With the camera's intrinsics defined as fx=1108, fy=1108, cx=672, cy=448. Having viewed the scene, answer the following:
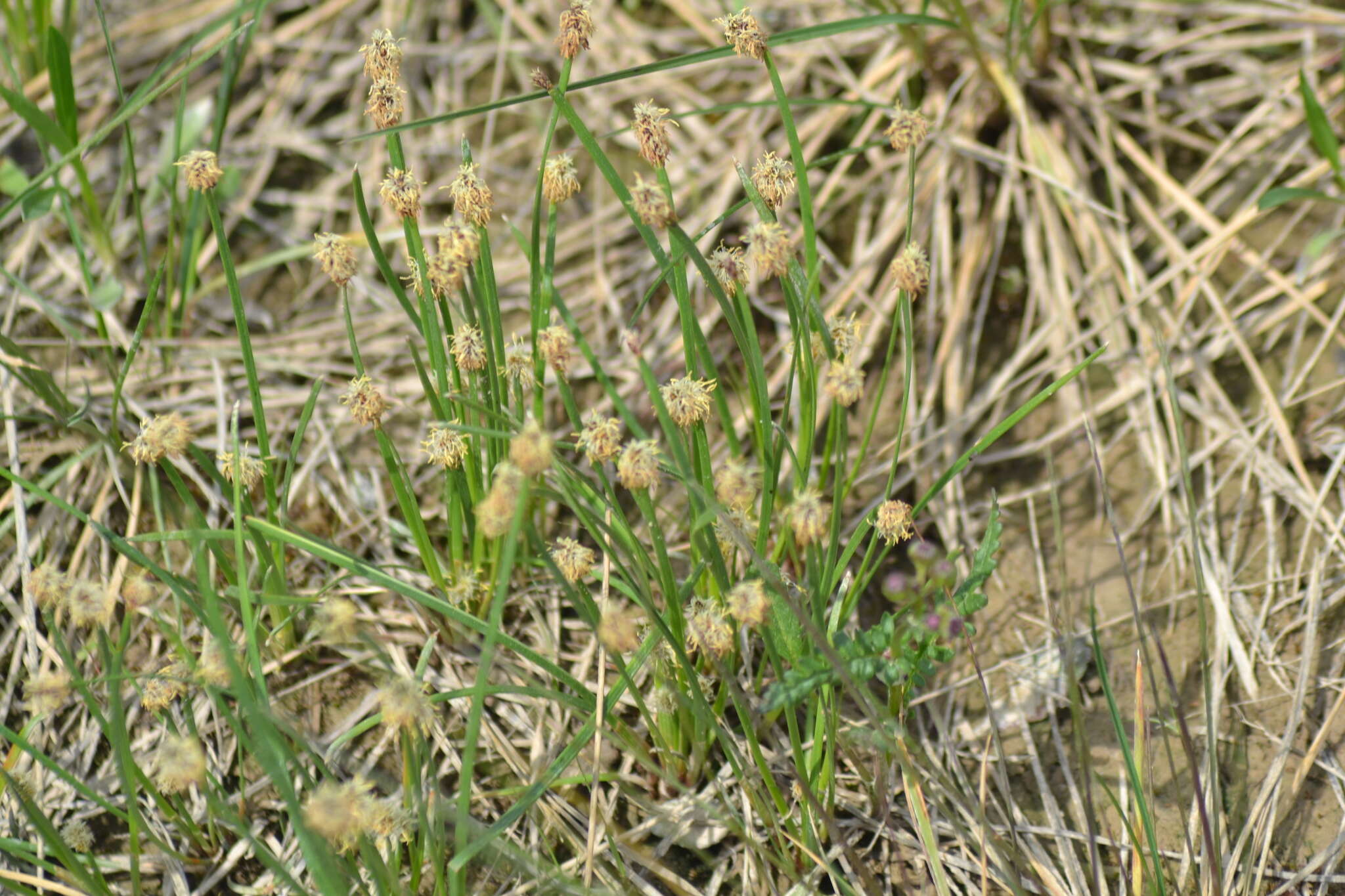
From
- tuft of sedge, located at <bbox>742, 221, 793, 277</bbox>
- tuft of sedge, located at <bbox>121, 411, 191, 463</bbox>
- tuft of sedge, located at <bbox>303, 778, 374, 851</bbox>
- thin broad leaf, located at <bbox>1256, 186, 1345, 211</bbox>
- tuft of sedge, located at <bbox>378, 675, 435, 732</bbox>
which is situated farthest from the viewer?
thin broad leaf, located at <bbox>1256, 186, 1345, 211</bbox>

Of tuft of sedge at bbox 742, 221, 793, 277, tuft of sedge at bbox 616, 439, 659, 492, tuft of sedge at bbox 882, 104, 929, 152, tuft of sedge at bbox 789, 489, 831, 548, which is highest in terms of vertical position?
tuft of sedge at bbox 882, 104, 929, 152

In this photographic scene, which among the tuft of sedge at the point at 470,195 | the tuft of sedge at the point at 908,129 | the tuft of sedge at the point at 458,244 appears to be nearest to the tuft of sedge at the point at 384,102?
the tuft of sedge at the point at 470,195

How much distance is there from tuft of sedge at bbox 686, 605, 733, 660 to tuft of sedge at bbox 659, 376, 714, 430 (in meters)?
0.27

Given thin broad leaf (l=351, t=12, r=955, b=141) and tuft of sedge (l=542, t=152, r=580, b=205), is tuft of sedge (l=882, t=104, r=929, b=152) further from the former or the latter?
tuft of sedge (l=542, t=152, r=580, b=205)

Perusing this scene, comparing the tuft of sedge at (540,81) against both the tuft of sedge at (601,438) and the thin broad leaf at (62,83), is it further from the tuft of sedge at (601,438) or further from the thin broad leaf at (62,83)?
the thin broad leaf at (62,83)

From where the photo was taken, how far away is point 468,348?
1.67 meters

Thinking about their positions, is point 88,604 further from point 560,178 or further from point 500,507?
point 560,178

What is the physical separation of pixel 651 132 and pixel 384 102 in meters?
0.40

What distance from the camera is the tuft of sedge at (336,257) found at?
162 centimetres

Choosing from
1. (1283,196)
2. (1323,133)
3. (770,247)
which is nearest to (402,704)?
(770,247)

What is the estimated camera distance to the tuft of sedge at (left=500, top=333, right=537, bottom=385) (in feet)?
5.69

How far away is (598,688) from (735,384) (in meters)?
0.67

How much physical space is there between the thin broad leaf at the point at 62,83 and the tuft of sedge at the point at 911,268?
174 centimetres

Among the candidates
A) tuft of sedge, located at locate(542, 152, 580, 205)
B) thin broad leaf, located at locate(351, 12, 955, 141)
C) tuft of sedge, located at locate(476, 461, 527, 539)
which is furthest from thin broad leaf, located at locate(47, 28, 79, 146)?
tuft of sedge, located at locate(476, 461, 527, 539)
